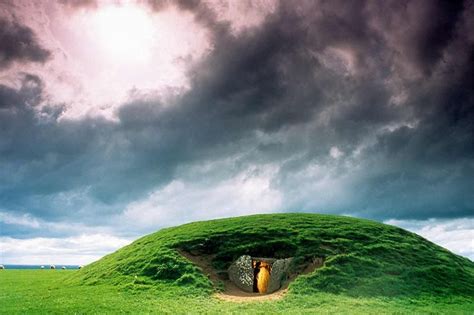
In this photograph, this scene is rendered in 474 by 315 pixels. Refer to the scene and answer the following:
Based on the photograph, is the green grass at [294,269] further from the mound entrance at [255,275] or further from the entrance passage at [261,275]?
the entrance passage at [261,275]

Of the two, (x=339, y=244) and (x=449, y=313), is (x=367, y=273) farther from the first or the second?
(x=449, y=313)

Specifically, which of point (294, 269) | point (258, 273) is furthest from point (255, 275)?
point (294, 269)

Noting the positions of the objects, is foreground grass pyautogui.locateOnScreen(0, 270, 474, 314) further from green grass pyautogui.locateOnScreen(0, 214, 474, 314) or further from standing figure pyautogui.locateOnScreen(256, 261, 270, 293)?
standing figure pyautogui.locateOnScreen(256, 261, 270, 293)

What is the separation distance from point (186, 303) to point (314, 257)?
47.6ft

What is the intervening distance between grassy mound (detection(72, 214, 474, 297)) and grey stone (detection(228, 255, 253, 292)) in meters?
1.58

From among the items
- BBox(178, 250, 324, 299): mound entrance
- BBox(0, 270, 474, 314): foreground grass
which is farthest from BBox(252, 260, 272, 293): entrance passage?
BBox(0, 270, 474, 314): foreground grass

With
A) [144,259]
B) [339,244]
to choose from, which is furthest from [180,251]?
[339,244]

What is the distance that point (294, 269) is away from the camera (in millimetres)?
37062

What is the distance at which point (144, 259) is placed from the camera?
137ft

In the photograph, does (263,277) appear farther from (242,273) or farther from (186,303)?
(186,303)

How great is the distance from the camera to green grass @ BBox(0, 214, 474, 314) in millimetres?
30406

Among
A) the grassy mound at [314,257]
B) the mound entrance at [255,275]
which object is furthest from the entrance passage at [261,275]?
the grassy mound at [314,257]

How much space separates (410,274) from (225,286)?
18.7m

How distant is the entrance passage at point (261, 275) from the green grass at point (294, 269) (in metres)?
1.95
